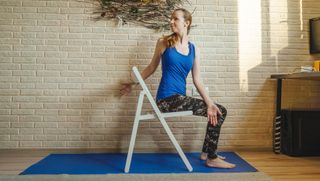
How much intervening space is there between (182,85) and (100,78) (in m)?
0.92

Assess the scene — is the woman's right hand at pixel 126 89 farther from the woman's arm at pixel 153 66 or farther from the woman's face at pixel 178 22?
the woman's face at pixel 178 22

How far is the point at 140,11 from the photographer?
280 cm

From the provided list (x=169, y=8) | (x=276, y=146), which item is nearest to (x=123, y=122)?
(x=169, y=8)

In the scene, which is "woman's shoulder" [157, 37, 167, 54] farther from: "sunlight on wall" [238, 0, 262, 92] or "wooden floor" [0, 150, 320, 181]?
"wooden floor" [0, 150, 320, 181]

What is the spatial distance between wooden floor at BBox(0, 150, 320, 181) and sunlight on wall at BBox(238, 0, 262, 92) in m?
0.71

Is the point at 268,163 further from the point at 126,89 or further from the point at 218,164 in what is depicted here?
the point at 126,89

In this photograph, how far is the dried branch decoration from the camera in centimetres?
279

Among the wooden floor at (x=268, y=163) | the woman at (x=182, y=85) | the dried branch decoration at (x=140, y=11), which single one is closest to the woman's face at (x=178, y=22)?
the woman at (x=182, y=85)

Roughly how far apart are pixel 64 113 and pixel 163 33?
1271mm

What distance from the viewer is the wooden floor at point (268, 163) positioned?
6.60ft

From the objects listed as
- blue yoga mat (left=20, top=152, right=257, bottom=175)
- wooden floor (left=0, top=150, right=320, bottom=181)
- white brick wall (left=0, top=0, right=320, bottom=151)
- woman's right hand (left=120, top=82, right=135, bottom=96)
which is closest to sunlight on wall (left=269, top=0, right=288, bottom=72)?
white brick wall (left=0, top=0, right=320, bottom=151)

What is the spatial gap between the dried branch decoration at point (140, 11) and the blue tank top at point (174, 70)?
2.13ft

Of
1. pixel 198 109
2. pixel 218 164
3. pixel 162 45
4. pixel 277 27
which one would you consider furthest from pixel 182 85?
pixel 277 27

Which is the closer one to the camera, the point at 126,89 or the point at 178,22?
the point at 178,22
